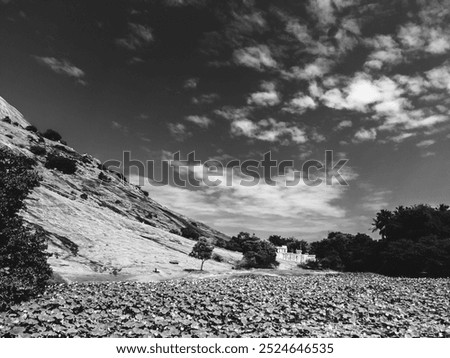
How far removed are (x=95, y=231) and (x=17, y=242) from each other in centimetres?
3456

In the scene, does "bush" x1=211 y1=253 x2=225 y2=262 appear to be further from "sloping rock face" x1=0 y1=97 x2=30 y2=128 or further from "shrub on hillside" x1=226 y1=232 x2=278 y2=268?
"sloping rock face" x1=0 y1=97 x2=30 y2=128

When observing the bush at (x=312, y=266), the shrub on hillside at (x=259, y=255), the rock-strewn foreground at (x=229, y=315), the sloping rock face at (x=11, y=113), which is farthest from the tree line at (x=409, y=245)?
the sloping rock face at (x=11, y=113)

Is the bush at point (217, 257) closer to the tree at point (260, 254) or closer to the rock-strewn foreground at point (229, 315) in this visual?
the tree at point (260, 254)

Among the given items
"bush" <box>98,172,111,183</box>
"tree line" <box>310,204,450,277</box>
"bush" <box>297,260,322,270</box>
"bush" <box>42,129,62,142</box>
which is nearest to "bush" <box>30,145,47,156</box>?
"bush" <box>98,172,111,183</box>

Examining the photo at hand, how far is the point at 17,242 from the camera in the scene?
1733cm

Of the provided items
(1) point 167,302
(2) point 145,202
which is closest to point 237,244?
(2) point 145,202

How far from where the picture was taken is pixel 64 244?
4253 centimetres

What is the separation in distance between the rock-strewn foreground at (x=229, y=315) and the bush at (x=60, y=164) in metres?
64.5

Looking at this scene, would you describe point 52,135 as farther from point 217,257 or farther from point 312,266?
point 312,266

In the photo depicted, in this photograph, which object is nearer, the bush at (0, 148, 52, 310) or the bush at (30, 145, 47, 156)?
the bush at (0, 148, 52, 310)

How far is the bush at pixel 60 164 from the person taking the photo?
74600 mm

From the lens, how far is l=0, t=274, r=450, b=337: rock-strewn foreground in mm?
11719

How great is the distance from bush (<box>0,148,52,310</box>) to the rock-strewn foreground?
1.11m
